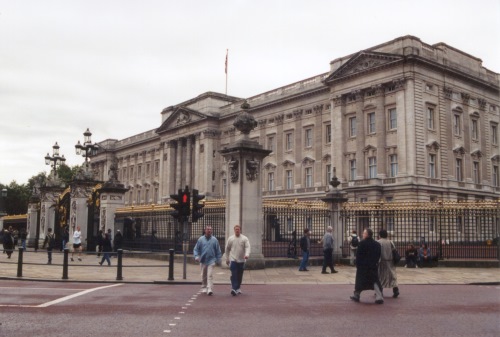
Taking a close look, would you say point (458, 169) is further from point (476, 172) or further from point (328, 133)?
point (328, 133)

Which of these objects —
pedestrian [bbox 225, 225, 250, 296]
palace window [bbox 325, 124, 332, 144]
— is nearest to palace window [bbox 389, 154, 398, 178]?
palace window [bbox 325, 124, 332, 144]

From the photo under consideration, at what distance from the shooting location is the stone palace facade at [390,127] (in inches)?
2052

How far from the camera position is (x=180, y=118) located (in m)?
88.1

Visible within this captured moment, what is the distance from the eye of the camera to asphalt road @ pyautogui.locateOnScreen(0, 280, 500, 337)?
851 centimetres

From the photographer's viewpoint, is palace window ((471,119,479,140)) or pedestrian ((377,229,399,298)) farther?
palace window ((471,119,479,140))

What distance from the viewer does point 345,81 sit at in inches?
2312

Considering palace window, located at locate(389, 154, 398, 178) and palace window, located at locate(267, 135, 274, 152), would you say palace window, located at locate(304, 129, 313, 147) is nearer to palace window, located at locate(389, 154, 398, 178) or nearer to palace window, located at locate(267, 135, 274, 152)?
palace window, located at locate(267, 135, 274, 152)

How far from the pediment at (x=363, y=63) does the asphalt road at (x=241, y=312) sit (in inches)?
1639

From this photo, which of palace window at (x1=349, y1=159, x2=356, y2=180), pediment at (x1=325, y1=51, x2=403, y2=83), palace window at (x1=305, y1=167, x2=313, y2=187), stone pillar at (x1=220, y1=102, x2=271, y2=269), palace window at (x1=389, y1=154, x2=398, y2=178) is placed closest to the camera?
stone pillar at (x1=220, y1=102, x2=271, y2=269)

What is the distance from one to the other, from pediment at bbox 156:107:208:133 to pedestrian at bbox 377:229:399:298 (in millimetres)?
69320

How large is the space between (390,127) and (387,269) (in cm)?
4329

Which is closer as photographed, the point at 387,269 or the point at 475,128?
the point at 387,269

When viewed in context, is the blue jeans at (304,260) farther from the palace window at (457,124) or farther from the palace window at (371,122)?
the palace window at (457,124)

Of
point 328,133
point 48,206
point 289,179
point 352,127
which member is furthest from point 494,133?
point 48,206
